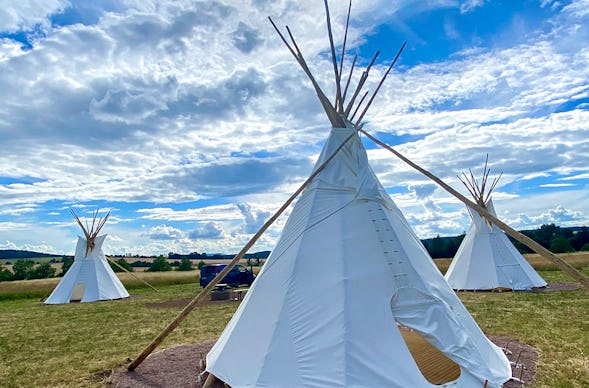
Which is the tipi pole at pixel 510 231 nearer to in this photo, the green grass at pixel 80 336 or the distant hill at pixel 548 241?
the green grass at pixel 80 336

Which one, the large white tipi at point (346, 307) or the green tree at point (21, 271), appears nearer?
the large white tipi at point (346, 307)

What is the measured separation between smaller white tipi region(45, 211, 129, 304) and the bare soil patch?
14.2 meters

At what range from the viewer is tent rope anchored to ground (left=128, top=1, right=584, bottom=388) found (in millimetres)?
5195

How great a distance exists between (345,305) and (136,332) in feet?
25.9

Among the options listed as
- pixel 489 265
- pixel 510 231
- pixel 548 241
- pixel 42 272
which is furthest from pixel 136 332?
pixel 548 241

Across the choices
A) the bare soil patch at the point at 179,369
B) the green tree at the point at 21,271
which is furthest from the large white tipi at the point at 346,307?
the green tree at the point at 21,271

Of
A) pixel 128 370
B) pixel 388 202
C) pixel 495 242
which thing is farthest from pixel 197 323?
pixel 495 242

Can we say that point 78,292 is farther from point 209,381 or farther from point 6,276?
point 6,276

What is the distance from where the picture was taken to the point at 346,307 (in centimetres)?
552

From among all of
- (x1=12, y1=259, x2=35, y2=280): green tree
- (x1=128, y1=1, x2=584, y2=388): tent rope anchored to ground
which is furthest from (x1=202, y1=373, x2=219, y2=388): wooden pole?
(x1=12, y1=259, x2=35, y2=280): green tree

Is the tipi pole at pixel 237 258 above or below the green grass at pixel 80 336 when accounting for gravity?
above

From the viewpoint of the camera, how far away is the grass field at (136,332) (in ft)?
24.2

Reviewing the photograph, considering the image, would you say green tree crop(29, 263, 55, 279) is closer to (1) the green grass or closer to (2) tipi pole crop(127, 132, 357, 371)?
(1) the green grass

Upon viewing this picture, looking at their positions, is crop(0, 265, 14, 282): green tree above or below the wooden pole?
above
